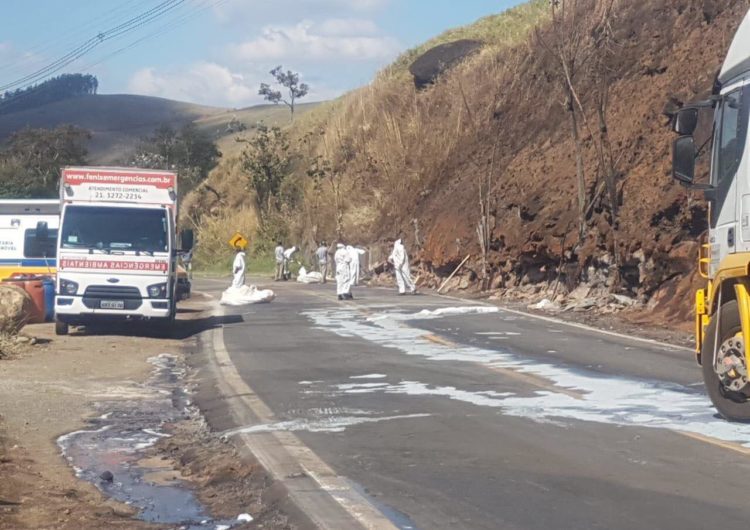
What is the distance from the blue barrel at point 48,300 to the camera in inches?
933

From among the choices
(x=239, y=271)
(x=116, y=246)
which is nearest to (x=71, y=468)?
(x=116, y=246)

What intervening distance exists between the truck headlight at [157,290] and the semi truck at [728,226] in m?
12.0

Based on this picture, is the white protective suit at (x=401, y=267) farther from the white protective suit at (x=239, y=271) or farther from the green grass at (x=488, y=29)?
the green grass at (x=488, y=29)

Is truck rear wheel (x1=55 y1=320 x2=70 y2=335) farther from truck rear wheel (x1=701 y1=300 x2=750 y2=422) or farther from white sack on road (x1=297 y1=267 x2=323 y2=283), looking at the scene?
white sack on road (x1=297 y1=267 x2=323 y2=283)

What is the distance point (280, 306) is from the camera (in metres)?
29.4

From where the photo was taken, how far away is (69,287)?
64.7ft

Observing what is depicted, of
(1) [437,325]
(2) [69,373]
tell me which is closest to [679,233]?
(1) [437,325]

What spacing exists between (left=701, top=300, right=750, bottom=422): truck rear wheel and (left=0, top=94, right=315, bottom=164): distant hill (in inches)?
A: 4096

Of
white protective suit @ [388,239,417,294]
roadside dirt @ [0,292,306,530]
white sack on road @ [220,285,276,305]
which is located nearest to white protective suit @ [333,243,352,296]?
white sack on road @ [220,285,276,305]

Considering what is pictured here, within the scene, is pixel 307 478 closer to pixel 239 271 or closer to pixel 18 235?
pixel 18 235

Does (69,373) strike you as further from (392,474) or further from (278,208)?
(278,208)

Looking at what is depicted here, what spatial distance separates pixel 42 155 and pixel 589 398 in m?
59.2

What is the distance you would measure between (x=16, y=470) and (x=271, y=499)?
2283mm

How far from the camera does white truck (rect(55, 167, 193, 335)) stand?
19.8 meters
